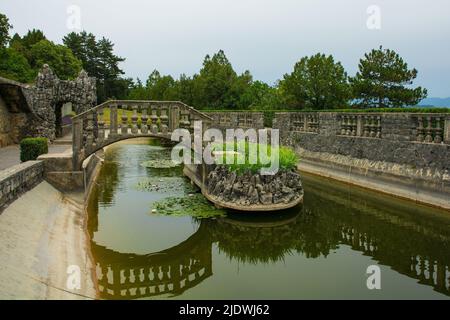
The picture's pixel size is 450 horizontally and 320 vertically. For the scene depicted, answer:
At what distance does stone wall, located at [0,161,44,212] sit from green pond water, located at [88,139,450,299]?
2.04 metres

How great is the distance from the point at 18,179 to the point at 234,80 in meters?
34.9

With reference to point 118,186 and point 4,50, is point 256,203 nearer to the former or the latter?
point 118,186

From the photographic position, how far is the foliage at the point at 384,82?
1063 inches

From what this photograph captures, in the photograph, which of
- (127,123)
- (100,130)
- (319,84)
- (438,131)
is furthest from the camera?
(319,84)

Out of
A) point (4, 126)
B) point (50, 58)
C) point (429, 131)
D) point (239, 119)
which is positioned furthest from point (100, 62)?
point (429, 131)

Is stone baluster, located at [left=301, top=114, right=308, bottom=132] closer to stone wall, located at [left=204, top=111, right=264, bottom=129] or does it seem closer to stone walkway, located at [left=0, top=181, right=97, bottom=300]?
stone wall, located at [left=204, top=111, right=264, bottom=129]

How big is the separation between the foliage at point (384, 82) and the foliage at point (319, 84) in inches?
45.8

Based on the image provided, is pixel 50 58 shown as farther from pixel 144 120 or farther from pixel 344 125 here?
pixel 344 125

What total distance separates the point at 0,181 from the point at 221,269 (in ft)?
16.2

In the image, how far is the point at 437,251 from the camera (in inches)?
378

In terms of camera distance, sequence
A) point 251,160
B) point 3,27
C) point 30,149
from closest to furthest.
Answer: point 251,160
point 30,149
point 3,27

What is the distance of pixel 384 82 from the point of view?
27734 mm

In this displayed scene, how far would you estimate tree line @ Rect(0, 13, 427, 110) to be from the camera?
27.7 metres
